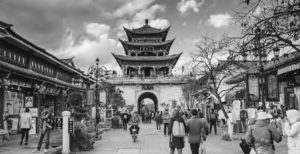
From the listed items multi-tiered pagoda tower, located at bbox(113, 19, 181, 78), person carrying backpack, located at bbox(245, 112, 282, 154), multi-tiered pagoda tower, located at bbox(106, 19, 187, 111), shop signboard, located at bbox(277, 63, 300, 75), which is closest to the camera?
person carrying backpack, located at bbox(245, 112, 282, 154)

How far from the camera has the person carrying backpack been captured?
5984 millimetres

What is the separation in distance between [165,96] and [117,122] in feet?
97.2

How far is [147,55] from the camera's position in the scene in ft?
203

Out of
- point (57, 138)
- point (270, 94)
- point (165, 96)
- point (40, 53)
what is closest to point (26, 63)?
point (40, 53)

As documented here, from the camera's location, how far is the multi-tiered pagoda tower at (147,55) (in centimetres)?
5831

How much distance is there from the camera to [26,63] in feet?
67.6

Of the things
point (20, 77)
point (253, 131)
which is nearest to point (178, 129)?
point (253, 131)

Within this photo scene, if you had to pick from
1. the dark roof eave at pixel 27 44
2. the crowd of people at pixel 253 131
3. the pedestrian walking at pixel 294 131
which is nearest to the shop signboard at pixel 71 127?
the crowd of people at pixel 253 131

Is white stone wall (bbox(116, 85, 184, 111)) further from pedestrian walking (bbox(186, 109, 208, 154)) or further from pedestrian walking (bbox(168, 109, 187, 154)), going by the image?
pedestrian walking (bbox(186, 109, 208, 154))

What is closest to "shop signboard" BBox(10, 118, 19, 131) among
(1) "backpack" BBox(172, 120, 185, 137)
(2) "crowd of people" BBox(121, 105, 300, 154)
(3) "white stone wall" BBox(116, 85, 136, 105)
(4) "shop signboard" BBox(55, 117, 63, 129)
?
(4) "shop signboard" BBox(55, 117, 63, 129)

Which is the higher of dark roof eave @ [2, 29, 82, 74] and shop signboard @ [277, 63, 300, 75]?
dark roof eave @ [2, 29, 82, 74]

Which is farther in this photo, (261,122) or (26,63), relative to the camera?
(26,63)

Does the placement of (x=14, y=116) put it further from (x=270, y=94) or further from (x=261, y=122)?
(x=261, y=122)

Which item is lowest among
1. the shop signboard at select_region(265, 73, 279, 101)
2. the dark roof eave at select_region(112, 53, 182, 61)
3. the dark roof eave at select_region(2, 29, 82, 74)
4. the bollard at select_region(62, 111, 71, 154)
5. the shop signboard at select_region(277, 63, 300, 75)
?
the bollard at select_region(62, 111, 71, 154)
